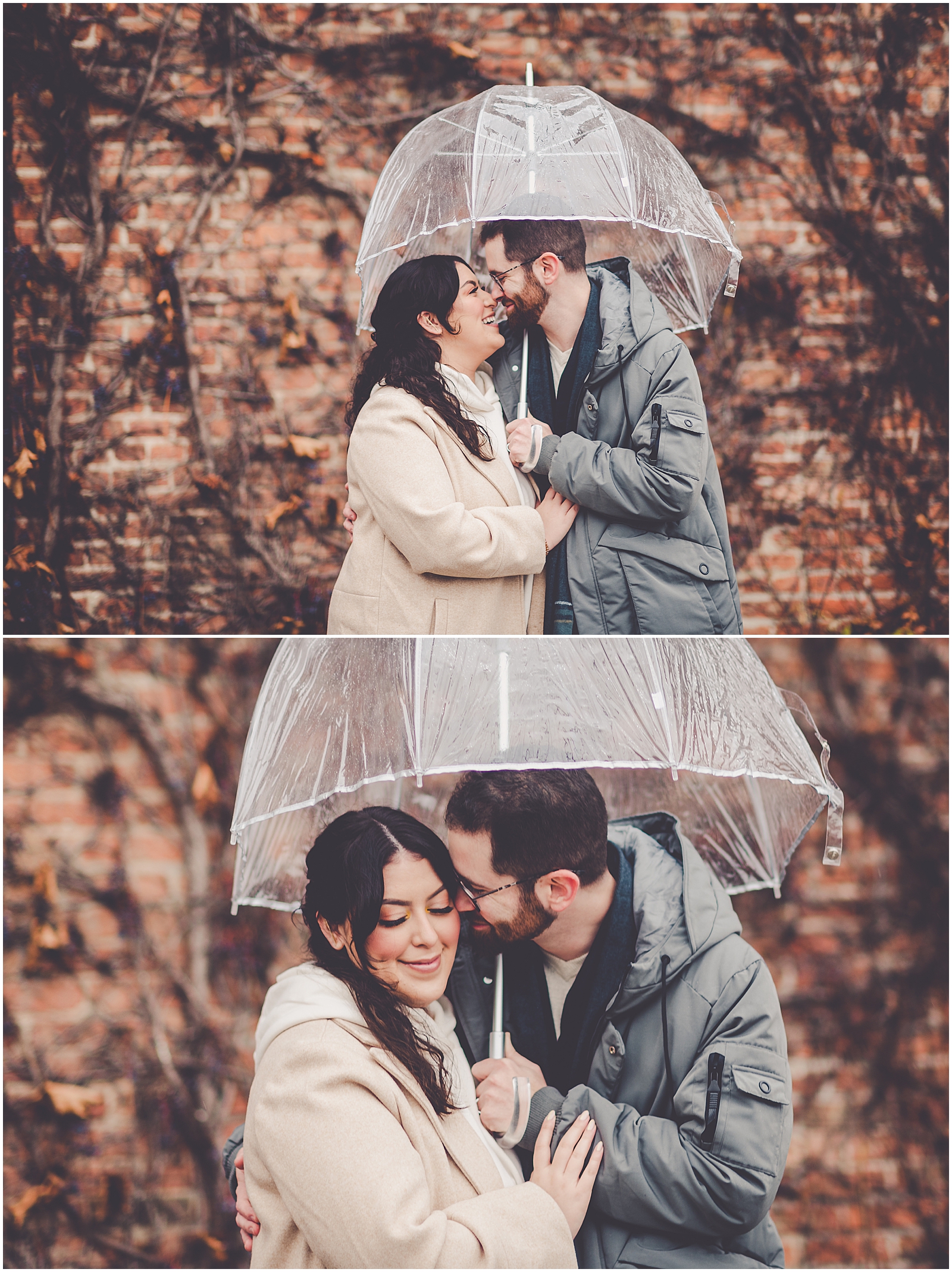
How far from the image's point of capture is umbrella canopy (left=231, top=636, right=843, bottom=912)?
1729mm

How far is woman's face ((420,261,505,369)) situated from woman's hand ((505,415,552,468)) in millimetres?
146

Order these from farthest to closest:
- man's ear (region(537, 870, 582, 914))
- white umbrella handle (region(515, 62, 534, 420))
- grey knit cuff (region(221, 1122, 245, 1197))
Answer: white umbrella handle (region(515, 62, 534, 420)) < grey knit cuff (region(221, 1122, 245, 1197)) < man's ear (region(537, 870, 582, 914))

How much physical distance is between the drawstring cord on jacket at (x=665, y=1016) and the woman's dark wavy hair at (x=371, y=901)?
14.0 inches

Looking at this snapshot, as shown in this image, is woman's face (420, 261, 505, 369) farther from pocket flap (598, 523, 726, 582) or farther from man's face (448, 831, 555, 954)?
man's face (448, 831, 555, 954)

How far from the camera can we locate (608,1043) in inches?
73.9

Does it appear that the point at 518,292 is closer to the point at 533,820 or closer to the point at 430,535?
the point at 430,535

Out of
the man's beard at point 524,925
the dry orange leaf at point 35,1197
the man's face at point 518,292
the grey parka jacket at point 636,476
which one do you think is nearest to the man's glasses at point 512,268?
the man's face at point 518,292

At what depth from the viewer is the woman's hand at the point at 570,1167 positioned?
5.71 ft

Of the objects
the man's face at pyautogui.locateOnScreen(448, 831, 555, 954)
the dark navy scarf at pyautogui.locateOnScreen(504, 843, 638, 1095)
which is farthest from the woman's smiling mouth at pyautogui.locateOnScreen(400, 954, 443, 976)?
the dark navy scarf at pyautogui.locateOnScreen(504, 843, 638, 1095)

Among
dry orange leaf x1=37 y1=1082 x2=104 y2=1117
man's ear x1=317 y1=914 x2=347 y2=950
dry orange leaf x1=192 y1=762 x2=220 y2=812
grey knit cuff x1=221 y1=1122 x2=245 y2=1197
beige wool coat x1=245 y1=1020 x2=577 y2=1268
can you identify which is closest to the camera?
beige wool coat x1=245 y1=1020 x2=577 y2=1268

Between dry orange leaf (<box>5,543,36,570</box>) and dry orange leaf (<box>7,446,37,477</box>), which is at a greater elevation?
dry orange leaf (<box>7,446,37,477</box>)

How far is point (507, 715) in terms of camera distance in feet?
5.67

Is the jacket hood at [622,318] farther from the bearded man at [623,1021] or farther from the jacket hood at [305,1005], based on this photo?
the jacket hood at [305,1005]

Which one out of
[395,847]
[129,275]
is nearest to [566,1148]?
[395,847]
